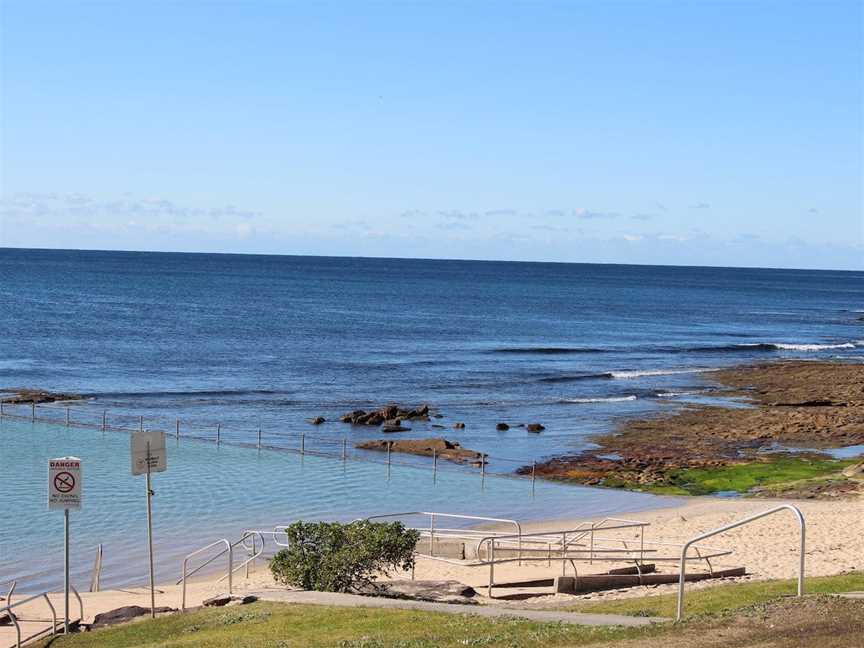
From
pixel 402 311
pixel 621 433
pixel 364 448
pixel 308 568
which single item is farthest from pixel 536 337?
pixel 308 568

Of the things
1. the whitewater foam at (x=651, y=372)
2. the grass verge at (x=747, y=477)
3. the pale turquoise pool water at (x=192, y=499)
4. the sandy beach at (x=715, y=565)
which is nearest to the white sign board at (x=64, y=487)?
the sandy beach at (x=715, y=565)

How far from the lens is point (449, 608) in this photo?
1472cm

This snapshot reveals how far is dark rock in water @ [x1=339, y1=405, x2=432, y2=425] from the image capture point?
47.4 meters

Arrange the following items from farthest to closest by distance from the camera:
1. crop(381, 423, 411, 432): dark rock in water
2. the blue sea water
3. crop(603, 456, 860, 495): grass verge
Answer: crop(381, 423, 411, 432): dark rock in water, crop(603, 456, 860, 495): grass verge, the blue sea water

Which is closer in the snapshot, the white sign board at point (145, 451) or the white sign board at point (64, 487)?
the white sign board at point (64, 487)

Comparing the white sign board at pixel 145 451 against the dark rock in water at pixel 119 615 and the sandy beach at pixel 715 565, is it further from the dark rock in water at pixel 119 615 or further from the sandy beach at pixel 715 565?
the sandy beach at pixel 715 565

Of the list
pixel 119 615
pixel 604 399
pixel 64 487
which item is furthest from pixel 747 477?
pixel 64 487

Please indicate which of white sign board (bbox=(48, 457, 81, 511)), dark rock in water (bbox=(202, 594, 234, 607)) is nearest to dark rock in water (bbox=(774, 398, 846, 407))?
dark rock in water (bbox=(202, 594, 234, 607))

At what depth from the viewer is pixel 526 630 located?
490 inches

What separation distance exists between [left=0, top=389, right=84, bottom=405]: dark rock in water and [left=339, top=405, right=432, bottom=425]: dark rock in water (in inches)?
549

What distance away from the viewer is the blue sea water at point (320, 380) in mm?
30078

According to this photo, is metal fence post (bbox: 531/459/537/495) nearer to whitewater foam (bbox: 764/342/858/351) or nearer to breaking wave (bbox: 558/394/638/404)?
breaking wave (bbox: 558/394/638/404)

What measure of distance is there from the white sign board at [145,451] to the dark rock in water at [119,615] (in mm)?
2154

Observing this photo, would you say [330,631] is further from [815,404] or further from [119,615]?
[815,404]
